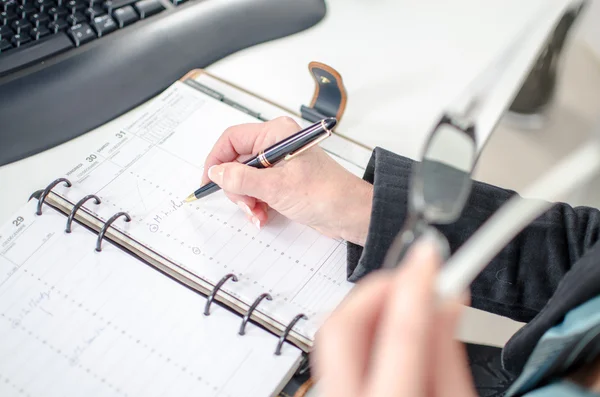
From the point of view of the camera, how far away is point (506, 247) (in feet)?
1.66

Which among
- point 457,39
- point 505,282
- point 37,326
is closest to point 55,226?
point 37,326

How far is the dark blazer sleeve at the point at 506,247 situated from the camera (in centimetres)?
49

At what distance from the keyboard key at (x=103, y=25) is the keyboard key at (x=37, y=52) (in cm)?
3

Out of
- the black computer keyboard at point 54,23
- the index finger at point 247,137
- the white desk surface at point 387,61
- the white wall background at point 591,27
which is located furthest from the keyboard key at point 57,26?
the white wall background at point 591,27

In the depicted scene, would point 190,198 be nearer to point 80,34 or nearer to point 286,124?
point 286,124

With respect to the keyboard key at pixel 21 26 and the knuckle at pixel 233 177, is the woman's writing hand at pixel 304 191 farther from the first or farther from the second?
the keyboard key at pixel 21 26

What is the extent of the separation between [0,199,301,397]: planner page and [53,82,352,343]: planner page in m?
0.03

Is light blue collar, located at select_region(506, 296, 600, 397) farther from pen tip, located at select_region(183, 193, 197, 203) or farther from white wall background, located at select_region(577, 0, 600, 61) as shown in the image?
white wall background, located at select_region(577, 0, 600, 61)

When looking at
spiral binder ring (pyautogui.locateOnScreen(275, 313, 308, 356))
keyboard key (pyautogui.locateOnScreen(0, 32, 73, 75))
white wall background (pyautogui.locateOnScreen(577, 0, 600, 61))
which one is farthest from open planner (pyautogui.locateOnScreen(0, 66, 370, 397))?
white wall background (pyautogui.locateOnScreen(577, 0, 600, 61))

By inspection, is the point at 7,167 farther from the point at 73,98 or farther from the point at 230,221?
the point at 230,221

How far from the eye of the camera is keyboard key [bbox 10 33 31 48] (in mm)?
584

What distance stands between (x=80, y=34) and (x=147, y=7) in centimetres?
8

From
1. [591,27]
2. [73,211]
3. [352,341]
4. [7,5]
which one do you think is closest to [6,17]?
[7,5]

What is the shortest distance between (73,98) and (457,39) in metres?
0.47
